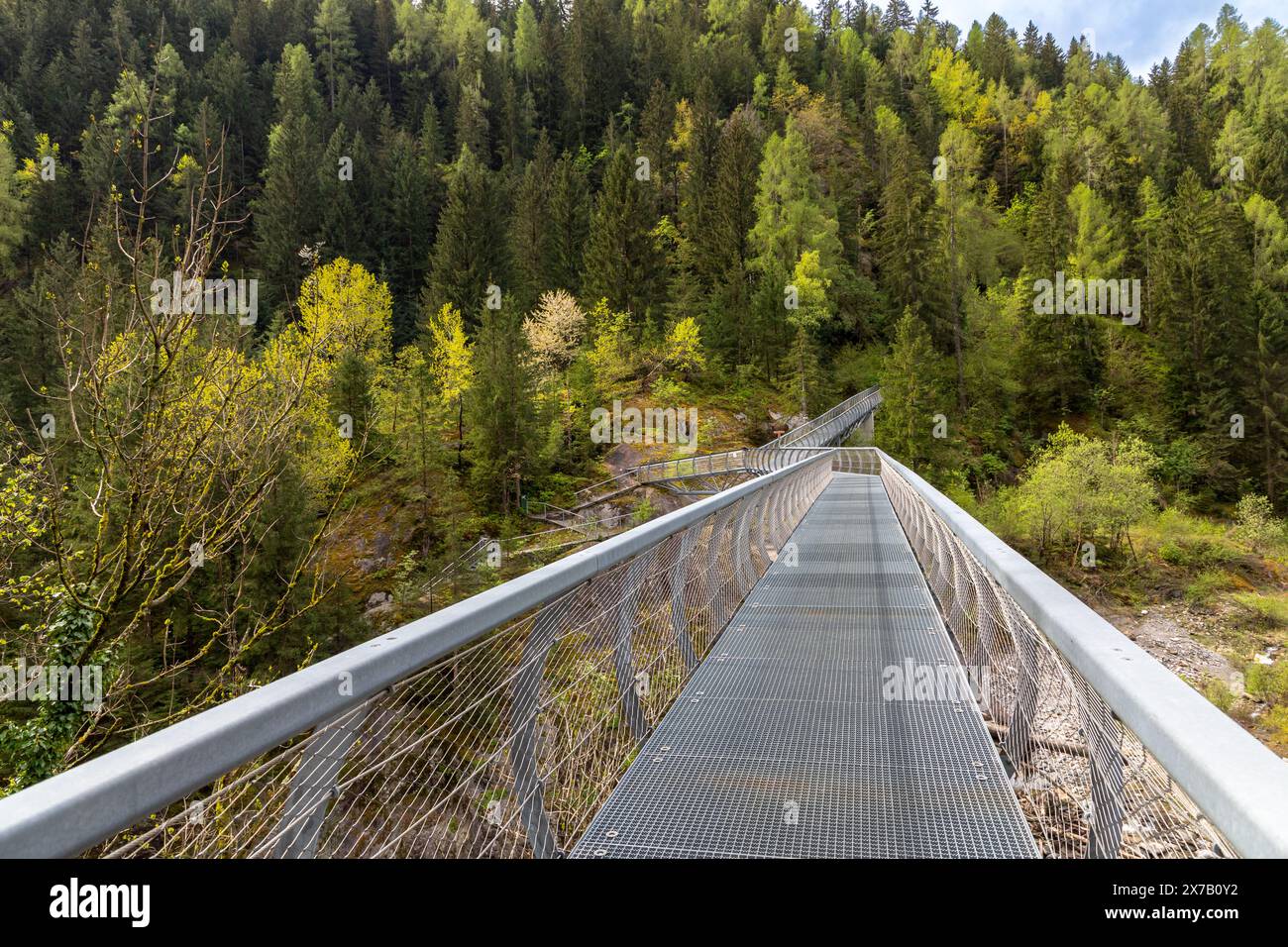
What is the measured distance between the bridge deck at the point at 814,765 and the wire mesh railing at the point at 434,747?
0.29 meters

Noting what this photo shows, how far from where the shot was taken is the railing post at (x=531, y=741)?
114 inches

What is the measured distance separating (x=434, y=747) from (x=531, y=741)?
0.54 meters

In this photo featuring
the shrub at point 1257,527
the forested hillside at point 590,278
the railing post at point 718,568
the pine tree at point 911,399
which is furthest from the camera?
the pine tree at point 911,399

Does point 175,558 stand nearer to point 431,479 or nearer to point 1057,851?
point 1057,851

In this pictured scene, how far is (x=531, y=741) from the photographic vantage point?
9.78 ft

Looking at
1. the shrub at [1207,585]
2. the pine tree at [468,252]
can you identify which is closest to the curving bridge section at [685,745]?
the shrub at [1207,585]

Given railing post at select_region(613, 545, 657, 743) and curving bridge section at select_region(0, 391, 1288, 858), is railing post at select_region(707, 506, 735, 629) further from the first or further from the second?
railing post at select_region(613, 545, 657, 743)

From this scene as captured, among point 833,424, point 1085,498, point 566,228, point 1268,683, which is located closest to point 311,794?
point 1268,683

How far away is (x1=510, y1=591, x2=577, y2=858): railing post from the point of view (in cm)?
290

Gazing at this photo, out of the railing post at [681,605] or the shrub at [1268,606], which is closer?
the railing post at [681,605]

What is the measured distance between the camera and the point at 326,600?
23094mm

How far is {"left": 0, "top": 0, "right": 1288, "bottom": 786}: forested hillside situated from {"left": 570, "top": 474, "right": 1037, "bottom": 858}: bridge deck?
4773 mm

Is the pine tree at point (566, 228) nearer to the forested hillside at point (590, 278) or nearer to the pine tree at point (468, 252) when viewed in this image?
the forested hillside at point (590, 278)

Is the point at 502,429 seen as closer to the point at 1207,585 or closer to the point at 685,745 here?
the point at 1207,585
